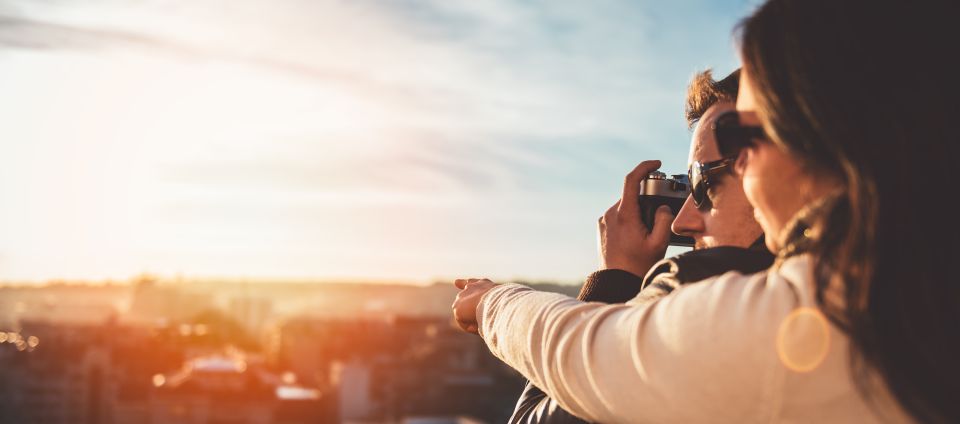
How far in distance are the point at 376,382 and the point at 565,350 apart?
99.2 ft

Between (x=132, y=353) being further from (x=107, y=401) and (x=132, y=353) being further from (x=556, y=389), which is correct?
(x=556, y=389)

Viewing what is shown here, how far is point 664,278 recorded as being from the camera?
1138 mm

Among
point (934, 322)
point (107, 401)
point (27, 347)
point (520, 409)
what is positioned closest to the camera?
point (934, 322)

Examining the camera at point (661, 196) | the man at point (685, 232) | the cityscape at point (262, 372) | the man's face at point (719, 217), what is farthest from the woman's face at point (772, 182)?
the cityscape at point (262, 372)

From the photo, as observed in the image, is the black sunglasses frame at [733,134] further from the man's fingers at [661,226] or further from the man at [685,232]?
the man's fingers at [661,226]

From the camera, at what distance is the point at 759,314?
34.7 inches

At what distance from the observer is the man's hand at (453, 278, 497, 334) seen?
1.33 meters

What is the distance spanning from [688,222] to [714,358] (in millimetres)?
649

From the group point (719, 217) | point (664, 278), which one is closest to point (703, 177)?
point (719, 217)

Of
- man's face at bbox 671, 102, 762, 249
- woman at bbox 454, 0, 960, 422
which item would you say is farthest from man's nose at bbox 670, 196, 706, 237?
woman at bbox 454, 0, 960, 422

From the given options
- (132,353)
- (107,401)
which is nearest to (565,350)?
(107,401)

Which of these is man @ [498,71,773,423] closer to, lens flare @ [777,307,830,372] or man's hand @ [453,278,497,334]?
man's hand @ [453,278,497,334]

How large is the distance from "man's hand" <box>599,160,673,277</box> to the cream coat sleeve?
0.43 meters

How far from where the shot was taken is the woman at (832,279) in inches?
34.0
